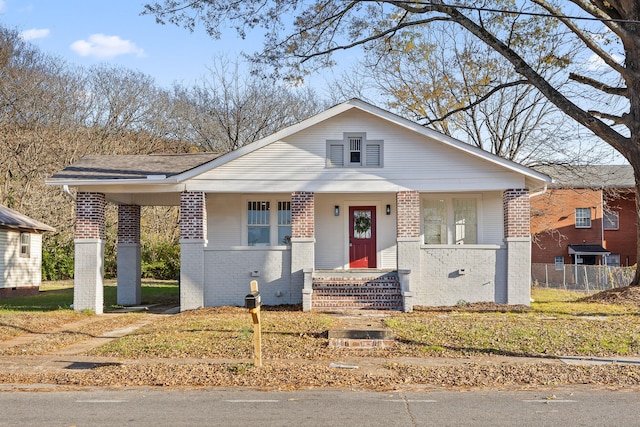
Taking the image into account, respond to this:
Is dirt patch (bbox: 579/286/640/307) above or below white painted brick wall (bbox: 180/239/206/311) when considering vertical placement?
below

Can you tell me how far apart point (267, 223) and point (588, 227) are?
29508mm

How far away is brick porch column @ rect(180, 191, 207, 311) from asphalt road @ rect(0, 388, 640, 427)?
9.54m

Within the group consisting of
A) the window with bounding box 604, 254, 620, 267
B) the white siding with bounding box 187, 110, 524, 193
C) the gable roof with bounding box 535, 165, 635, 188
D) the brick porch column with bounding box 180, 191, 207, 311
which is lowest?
the window with bounding box 604, 254, 620, 267

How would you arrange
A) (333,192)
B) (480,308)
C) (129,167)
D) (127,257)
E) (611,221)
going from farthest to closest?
(611,221) < (127,257) < (129,167) < (333,192) < (480,308)

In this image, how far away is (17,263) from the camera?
29062 millimetres

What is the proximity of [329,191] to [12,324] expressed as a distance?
8.63m

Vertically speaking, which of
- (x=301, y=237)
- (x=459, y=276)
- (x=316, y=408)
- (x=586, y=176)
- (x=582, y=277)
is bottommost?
(x=316, y=408)

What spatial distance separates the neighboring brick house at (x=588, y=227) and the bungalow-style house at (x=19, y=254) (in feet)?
95.5

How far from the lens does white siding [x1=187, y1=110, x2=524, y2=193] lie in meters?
18.3

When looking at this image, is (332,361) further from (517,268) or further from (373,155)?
(517,268)

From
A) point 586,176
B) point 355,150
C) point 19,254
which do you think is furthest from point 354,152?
point 586,176

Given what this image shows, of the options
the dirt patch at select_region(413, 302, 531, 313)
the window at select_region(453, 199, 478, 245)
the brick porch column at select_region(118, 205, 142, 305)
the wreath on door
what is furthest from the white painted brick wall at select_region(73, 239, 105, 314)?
the window at select_region(453, 199, 478, 245)

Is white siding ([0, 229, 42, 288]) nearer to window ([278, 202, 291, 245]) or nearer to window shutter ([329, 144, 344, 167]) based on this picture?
window ([278, 202, 291, 245])

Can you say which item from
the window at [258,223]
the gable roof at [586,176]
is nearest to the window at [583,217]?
the gable roof at [586,176]
